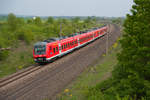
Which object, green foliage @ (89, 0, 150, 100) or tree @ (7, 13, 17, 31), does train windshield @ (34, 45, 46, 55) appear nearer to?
green foliage @ (89, 0, 150, 100)

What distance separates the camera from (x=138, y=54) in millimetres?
8219

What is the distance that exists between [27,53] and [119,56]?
24.2 m

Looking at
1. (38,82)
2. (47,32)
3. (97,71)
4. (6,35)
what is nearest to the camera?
(38,82)

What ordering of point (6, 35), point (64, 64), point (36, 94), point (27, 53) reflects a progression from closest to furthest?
point (36, 94)
point (64, 64)
point (27, 53)
point (6, 35)

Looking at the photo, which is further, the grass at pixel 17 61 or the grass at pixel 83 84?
the grass at pixel 17 61

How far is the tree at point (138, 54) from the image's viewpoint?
798cm

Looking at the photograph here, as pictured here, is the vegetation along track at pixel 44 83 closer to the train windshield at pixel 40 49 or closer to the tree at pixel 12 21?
the train windshield at pixel 40 49

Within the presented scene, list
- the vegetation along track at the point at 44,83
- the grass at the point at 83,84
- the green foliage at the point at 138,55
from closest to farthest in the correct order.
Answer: the green foliage at the point at 138,55 < the grass at the point at 83,84 < the vegetation along track at the point at 44,83

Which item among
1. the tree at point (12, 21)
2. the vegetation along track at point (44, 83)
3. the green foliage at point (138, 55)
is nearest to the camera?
the green foliage at point (138, 55)

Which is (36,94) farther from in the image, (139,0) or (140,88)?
(139,0)

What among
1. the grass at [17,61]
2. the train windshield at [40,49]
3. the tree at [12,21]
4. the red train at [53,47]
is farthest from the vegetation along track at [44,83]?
the tree at [12,21]

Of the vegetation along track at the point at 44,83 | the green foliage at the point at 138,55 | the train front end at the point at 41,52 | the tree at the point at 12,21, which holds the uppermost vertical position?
the tree at the point at 12,21

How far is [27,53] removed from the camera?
99.9ft

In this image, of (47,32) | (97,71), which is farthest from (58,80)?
(47,32)
